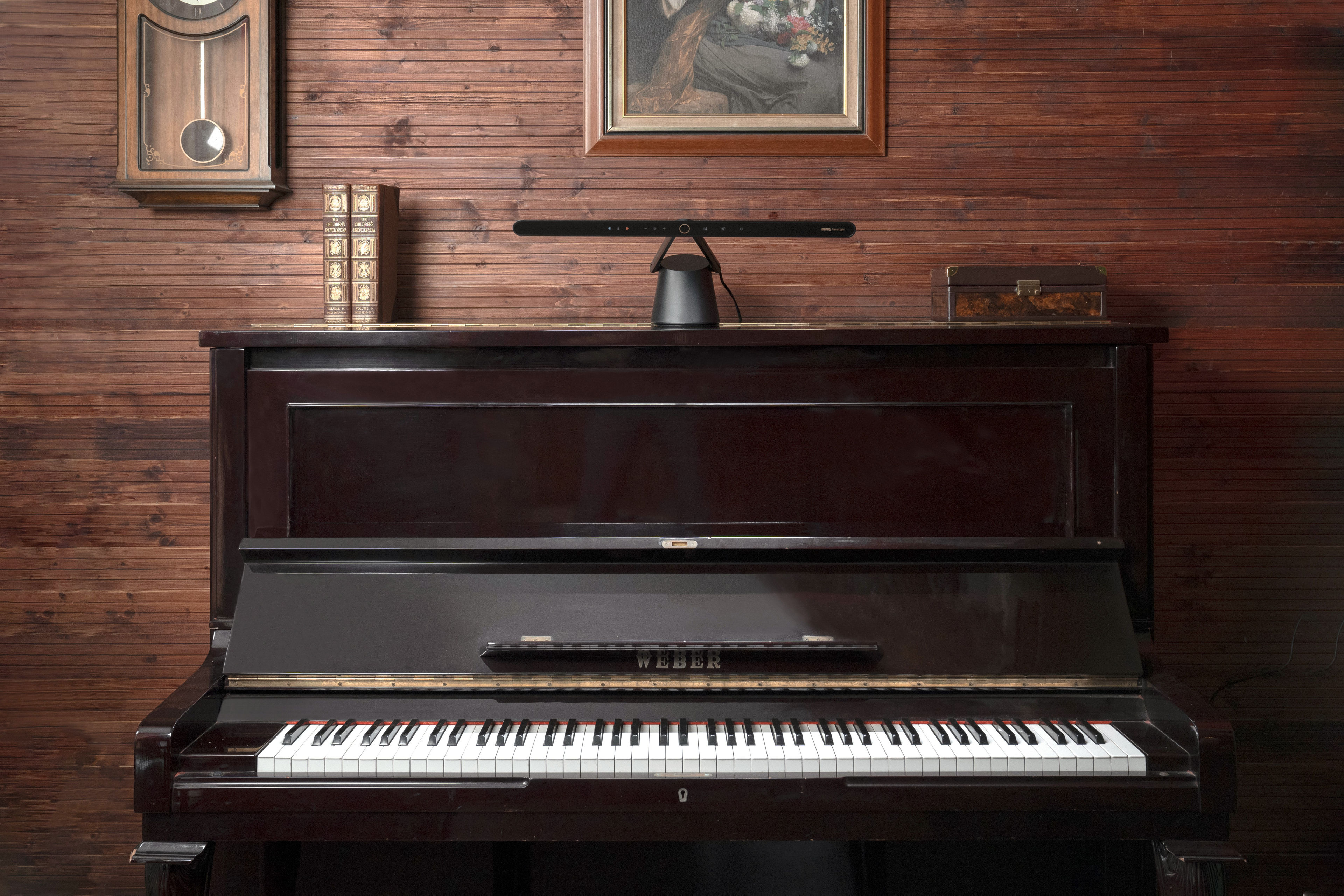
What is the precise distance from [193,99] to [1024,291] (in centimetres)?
196

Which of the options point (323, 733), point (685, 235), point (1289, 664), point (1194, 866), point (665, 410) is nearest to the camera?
point (1194, 866)

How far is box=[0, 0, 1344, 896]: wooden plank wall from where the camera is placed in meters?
2.12

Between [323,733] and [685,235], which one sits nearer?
[323,733]

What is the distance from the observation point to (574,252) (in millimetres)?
2158

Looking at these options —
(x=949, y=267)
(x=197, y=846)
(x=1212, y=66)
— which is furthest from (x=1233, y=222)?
(x=197, y=846)

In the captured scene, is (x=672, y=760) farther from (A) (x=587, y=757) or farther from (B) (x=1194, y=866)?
(B) (x=1194, y=866)

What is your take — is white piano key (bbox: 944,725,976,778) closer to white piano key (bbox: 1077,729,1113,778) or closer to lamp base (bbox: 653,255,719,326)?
white piano key (bbox: 1077,729,1113,778)

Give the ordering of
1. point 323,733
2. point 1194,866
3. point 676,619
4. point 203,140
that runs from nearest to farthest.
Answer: point 1194,866, point 323,733, point 676,619, point 203,140

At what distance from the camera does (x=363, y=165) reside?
2.13 m

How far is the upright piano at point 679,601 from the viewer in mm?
1384

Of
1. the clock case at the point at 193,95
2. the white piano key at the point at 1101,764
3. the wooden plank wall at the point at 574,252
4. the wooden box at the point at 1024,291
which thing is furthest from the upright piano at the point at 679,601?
the clock case at the point at 193,95

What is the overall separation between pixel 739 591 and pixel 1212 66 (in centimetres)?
176

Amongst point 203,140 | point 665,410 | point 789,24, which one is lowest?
point 665,410

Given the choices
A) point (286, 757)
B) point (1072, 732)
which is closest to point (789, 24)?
point (1072, 732)
